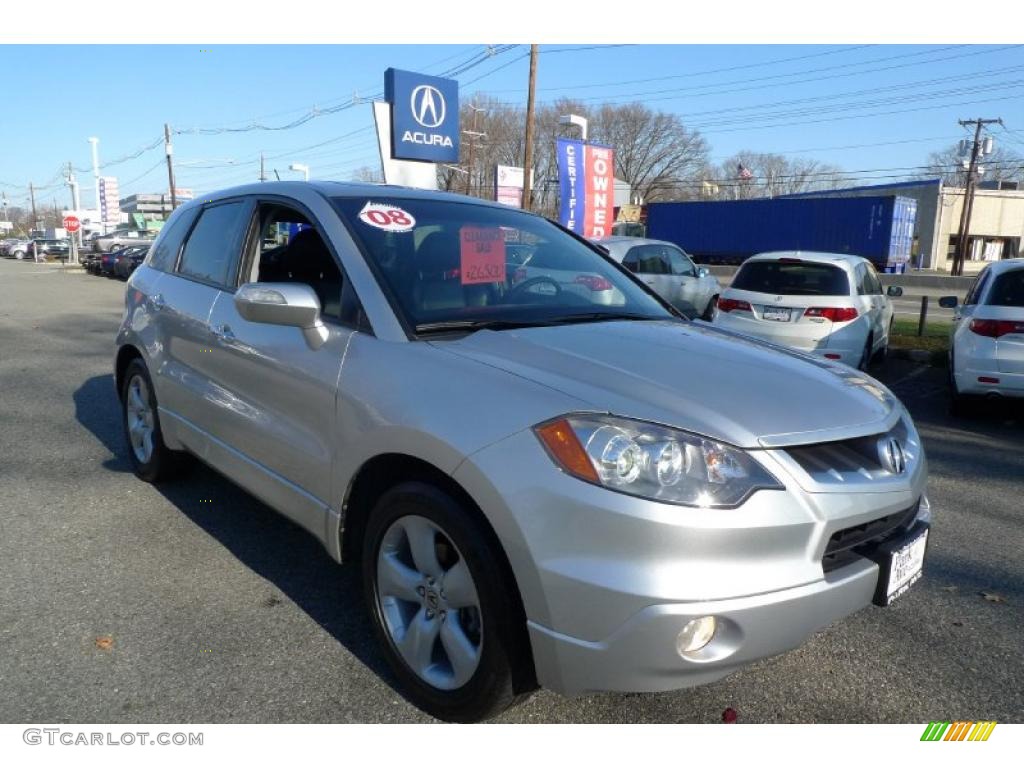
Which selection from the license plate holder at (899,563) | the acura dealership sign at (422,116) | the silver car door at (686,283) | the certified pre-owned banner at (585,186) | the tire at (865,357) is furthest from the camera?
the certified pre-owned banner at (585,186)

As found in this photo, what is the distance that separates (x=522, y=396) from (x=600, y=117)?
78036 millimetres

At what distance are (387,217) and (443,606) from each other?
65.1 inches

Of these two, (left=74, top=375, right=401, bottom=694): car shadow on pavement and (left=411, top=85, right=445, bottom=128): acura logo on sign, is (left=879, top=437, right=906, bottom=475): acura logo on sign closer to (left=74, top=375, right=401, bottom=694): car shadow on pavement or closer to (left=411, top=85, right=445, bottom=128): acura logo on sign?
(left=74, top=375, right=401, bottom=694): car shadow on pavement

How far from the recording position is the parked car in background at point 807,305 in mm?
8625

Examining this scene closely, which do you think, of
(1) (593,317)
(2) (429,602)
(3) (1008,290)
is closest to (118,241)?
(3) (1008,290)

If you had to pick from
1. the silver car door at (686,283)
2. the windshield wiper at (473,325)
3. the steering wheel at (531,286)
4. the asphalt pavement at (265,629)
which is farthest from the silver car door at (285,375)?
the silver car door at (686,283)

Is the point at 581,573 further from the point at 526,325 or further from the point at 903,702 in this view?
the point at 903,702

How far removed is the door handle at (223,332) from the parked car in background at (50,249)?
57109 mm

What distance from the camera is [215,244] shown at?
4.09 meters

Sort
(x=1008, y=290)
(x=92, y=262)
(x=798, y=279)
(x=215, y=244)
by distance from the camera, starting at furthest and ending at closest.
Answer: (x=92, y=262) → (x=798, y=279) → (x=1008, y=290) → (x=215, y=244)

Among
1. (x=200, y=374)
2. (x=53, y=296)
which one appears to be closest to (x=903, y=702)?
(x=200, y=374)

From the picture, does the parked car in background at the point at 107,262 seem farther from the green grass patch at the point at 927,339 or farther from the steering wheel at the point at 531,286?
the steering wheel at the point at 531,286

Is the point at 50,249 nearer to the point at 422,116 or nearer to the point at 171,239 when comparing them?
the point at 422,116

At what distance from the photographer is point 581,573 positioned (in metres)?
2.05
